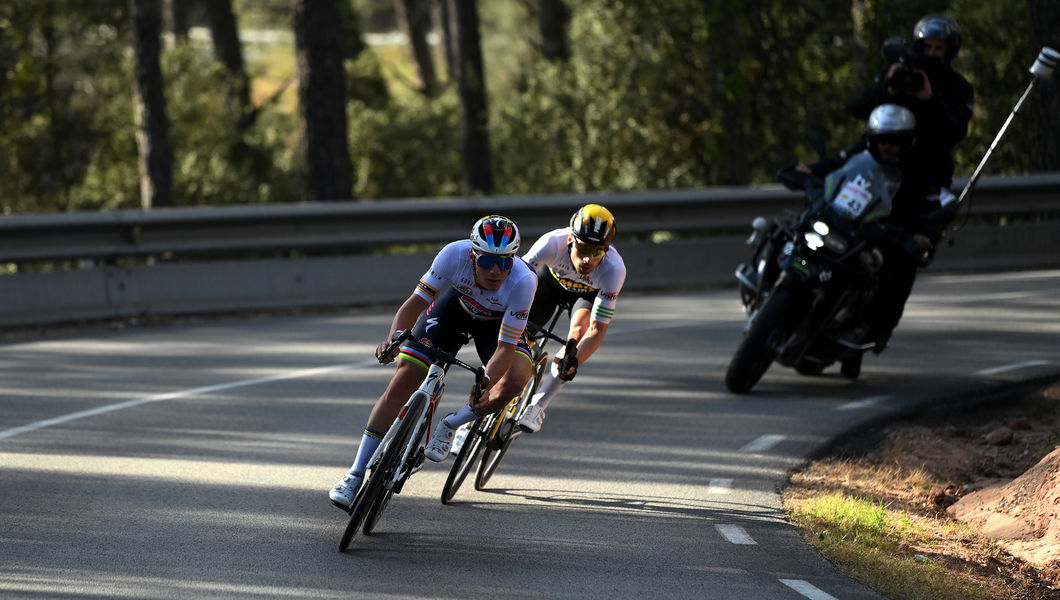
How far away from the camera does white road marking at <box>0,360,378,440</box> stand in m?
9.61

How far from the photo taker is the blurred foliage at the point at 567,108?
2303cm

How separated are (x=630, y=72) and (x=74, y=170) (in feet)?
41.8

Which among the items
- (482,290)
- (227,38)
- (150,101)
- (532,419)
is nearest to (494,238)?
(482,290)

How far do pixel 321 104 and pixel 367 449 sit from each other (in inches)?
458

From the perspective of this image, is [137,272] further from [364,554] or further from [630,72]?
[630,72]

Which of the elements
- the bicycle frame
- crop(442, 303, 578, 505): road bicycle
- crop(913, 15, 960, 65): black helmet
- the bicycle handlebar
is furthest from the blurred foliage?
the bicycle frame

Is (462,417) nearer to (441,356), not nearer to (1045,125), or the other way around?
(441,356)

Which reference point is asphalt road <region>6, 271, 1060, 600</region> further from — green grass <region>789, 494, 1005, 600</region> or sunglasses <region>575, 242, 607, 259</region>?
sunglasses <region>575, 242, 607, 259</region>

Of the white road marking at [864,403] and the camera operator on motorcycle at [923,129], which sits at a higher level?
the camera operator on motorcycle at [923,129]

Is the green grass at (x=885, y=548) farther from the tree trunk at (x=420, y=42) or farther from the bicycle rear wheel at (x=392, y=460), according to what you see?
the tree trunk at (x=420, y=42)

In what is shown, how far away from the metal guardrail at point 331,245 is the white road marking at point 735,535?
317 inches

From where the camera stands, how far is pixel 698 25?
24.2 m

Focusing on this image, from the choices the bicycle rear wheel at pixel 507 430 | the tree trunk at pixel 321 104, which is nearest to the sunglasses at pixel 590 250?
the bicycle rear wheel at pixel 507 430

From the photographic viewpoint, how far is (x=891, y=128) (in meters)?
10.7
